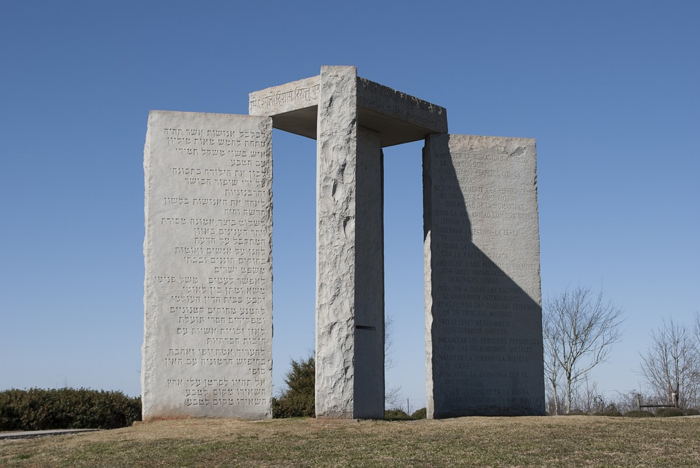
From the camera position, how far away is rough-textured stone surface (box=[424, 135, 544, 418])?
18688 millimetres

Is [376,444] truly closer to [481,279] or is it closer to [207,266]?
[207,266]

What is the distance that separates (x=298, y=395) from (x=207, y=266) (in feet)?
20.1

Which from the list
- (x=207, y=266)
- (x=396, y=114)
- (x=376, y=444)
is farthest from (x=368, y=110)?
(x=376, y=444)

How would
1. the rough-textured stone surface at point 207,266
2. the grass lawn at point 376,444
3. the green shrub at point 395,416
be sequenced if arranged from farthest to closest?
the green shrub at point 395,416, the rough-textured stone surface at point 207,266, the grass lawn at point 376,444

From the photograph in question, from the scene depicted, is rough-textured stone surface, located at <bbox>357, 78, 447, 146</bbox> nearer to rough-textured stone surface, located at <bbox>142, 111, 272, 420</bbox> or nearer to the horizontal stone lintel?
the horizontal stone lintel

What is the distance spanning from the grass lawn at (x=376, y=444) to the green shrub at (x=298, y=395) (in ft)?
16.7

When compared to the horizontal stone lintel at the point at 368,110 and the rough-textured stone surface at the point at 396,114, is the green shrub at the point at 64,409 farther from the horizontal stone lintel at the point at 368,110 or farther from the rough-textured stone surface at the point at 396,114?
the rough-textured stone surface at the point at 396,114

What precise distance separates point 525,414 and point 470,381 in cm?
149

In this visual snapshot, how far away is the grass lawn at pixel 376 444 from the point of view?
462 inches

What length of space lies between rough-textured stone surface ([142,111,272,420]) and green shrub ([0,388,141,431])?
5.19 meters

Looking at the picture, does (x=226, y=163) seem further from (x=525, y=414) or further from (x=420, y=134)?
(x=525, y=414)

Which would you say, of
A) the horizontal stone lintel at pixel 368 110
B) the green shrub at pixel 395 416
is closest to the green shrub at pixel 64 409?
the green shrub at pixel 395 416

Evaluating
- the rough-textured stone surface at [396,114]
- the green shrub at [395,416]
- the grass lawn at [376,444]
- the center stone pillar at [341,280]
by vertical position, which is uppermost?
the rough-textured stone surface at [396,114]

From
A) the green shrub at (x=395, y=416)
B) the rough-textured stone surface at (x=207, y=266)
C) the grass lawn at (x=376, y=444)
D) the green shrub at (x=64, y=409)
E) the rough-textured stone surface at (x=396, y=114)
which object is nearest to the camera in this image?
the grass lawn at (x=376, y=444)
